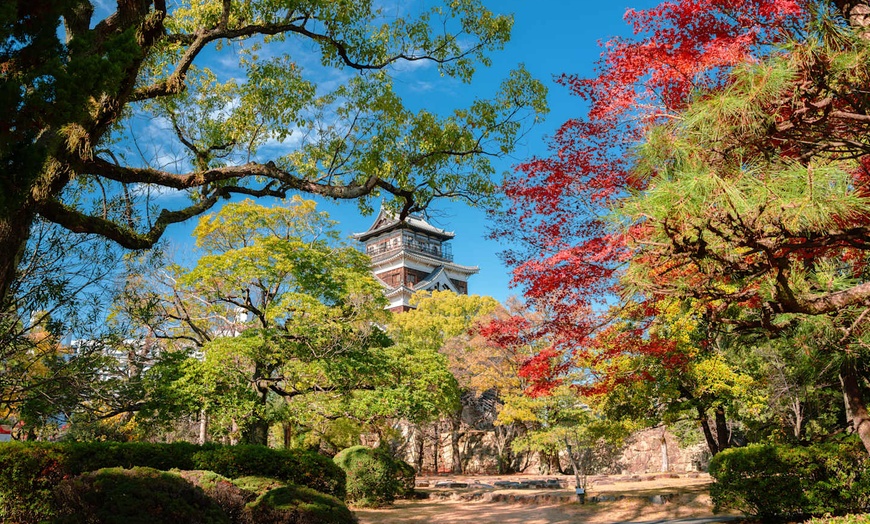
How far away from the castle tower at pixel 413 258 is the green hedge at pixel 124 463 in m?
27.7

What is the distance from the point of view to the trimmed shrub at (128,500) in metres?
5.12

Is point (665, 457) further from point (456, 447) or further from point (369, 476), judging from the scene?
point (369, 476)

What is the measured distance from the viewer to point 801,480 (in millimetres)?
7582

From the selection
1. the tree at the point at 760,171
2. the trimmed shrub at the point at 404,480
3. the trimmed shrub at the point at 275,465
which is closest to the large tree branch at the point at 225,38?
the tree at the point at 760,171

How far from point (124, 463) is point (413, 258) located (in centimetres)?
3231

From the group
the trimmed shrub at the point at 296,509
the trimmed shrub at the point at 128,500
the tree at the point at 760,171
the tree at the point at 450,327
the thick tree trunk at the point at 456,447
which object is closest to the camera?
the tree at the point at 760,171

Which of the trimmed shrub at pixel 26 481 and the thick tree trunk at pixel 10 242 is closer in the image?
the thick tree trunk at pixel 10 242

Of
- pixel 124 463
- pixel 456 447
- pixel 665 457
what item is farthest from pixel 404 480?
pixel 665 457

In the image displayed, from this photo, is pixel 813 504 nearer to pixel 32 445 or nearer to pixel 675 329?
pixel 675 329

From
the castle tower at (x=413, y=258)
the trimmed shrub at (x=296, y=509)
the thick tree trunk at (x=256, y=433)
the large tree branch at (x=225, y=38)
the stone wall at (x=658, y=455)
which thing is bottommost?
the stone wall at (x=658, y=455)

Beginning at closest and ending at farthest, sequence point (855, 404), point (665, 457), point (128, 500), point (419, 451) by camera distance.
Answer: point (128, 500), point (855, 404), point (665, 457), point (419, 451)

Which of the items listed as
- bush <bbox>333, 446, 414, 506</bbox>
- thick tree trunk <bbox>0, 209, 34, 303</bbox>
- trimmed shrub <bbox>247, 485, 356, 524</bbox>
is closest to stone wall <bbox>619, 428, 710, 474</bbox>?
bush <bbox>333, 446, 414, 506</bbox>

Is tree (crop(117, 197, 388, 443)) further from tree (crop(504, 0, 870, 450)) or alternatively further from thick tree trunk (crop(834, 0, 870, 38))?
thick tree trunk (crop(834, 0, 870, 38))

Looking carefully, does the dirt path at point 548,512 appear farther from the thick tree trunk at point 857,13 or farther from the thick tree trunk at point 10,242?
the thick tree trunk at point 10,242
